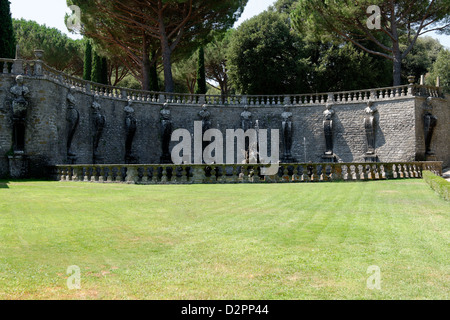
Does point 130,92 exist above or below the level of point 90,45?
below

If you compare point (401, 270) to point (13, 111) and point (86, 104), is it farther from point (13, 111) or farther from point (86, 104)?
point (86, 104)

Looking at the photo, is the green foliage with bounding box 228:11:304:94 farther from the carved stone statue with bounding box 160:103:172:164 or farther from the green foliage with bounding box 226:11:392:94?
the carved stone statue with bounding box 160:103:172:164

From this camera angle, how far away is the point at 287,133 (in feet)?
104

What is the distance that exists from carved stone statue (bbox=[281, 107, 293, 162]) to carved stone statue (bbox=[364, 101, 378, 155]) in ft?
19.2

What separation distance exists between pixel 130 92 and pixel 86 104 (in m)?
4.44

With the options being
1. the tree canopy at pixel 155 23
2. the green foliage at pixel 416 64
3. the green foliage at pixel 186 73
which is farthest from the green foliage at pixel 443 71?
the green foliage at pixel 186 73

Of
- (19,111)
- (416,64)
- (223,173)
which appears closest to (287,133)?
(223,173)

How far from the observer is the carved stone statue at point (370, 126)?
29.7 meters

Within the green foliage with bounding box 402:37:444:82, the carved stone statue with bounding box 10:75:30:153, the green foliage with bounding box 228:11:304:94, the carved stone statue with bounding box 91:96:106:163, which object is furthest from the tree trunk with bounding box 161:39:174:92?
the green foliage with bounding box 402:37:444:82

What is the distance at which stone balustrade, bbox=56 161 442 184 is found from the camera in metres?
17.6

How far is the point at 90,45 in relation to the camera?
39000 mm

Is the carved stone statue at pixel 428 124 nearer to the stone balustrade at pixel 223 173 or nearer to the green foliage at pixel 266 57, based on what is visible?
the stone balustrade at pixel 223 173

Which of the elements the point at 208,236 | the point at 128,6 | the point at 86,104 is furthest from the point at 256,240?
the point at 128,6
